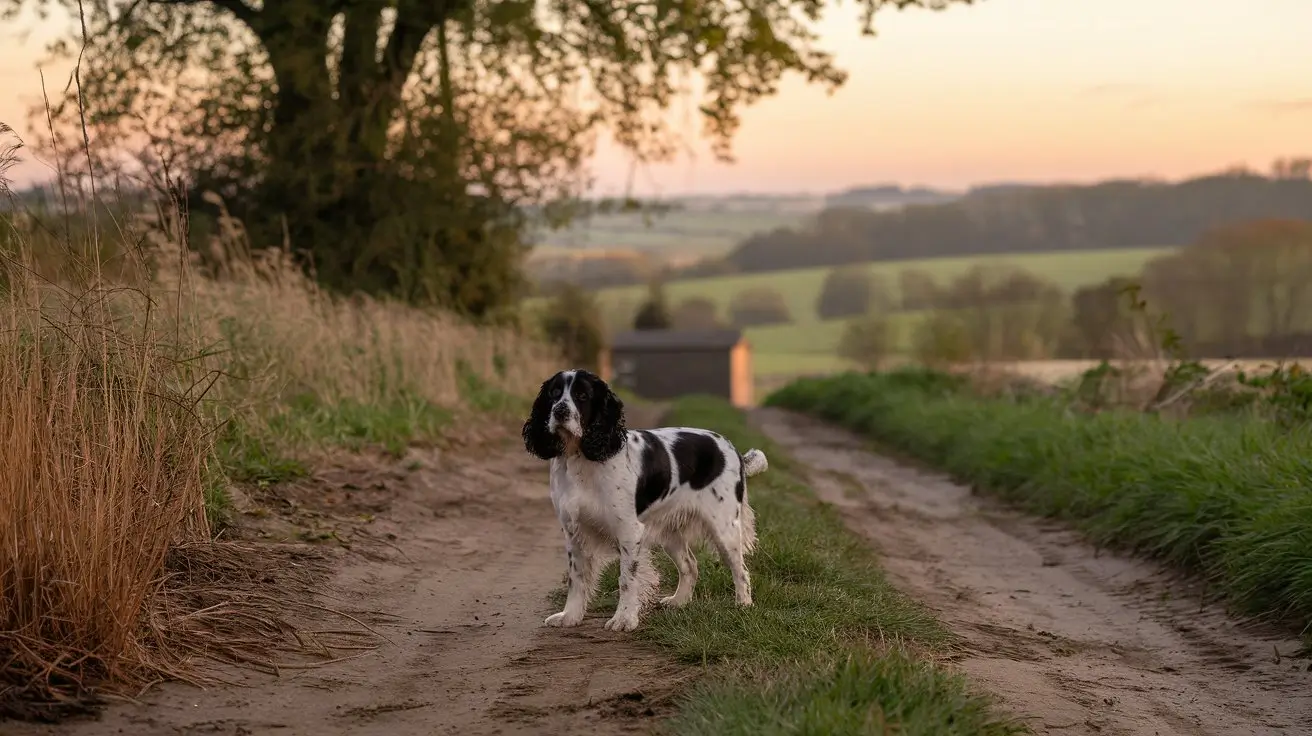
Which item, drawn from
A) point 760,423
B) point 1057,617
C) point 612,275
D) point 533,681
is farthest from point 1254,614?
point 612,275

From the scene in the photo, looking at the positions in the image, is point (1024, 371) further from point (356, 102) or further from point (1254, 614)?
point (1254, 614)

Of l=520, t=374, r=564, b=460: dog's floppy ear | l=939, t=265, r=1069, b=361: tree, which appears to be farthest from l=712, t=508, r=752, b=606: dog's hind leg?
l=939, t=265, r=1069, b=361: tree

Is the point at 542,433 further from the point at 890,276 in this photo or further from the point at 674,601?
the point at 890,276

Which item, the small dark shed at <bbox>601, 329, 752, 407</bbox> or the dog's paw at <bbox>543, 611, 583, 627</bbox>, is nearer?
the dog's paw at <bbox>543, 611, 583, 627</bbox>

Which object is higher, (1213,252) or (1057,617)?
(1213,252)

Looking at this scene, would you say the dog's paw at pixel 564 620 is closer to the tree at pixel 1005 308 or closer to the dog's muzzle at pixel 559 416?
the dog's muzzle at pixel 559 416

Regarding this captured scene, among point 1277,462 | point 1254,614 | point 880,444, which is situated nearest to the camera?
point 1254,614

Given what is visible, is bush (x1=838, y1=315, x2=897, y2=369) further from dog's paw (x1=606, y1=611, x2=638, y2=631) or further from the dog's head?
dog's paw (x1=606, y1=611, x2=638, y2=631)

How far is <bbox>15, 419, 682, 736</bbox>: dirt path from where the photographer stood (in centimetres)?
516

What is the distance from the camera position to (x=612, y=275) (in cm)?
8612

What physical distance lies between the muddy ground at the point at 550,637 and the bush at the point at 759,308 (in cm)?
7968

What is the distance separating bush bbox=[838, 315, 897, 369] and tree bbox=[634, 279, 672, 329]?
1671cm

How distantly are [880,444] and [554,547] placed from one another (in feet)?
41.5

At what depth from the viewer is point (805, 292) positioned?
93.3 meters
